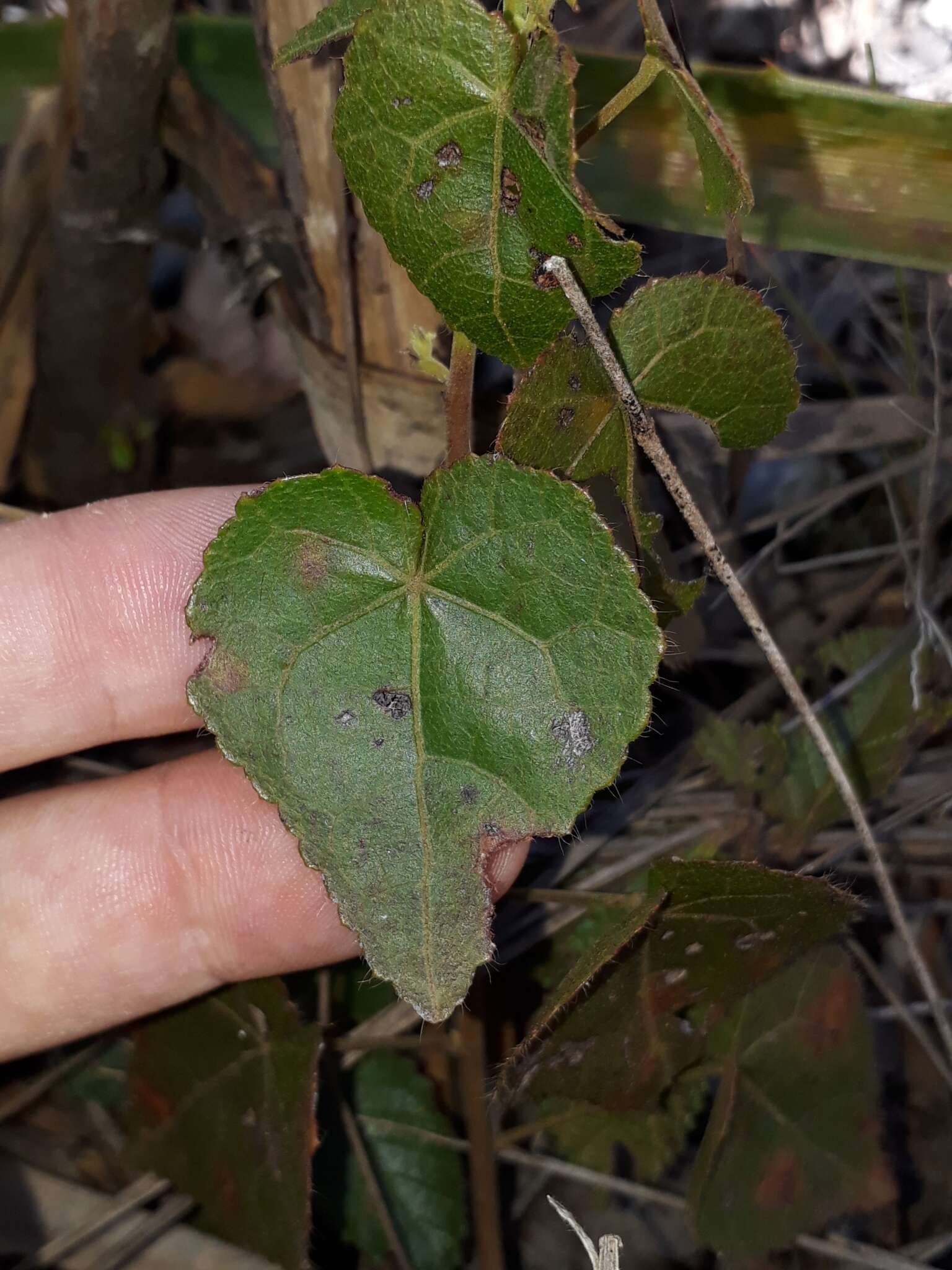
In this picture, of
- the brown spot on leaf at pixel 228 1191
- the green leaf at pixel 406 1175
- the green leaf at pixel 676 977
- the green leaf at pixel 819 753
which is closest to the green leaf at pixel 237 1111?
the brown spot on leaf at pixel 228 1191

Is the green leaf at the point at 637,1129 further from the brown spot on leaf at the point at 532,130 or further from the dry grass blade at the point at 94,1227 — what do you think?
the brown spot on leaf at the point at 532,130

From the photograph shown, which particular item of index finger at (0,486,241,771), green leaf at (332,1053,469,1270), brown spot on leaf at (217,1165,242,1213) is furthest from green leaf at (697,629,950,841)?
brown spot on leaf at (217,1165,242,1213)

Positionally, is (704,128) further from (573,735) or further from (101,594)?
(101,594)

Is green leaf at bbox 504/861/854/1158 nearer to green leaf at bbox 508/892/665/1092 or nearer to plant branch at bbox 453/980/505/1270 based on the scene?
green leaf at bbox 508/892/665/1092

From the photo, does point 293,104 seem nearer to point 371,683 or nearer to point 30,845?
point 371,683

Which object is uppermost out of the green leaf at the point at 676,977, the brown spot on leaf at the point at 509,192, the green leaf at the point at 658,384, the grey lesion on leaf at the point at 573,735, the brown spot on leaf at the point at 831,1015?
the brown spot on leaf at the point at 509,192

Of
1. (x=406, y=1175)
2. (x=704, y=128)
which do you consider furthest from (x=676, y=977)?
(x=704, y=128)
